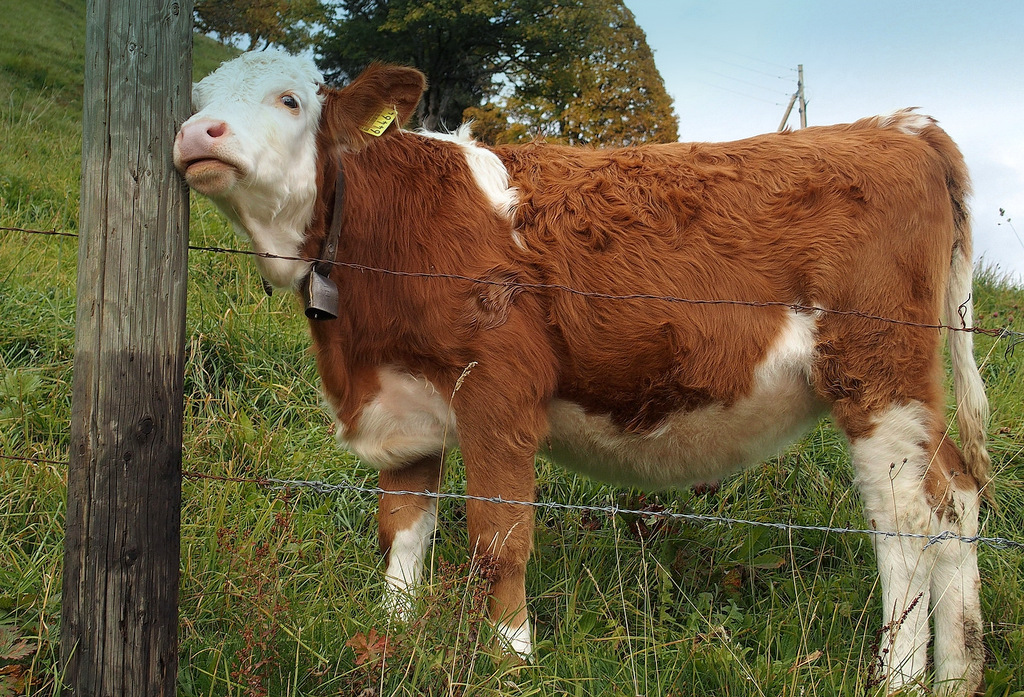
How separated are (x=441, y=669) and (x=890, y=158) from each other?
266cm

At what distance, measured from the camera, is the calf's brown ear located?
9.58 feet

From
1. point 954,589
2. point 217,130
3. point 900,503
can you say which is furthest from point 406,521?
point 954,589

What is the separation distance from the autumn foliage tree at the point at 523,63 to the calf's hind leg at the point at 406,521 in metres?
8.07

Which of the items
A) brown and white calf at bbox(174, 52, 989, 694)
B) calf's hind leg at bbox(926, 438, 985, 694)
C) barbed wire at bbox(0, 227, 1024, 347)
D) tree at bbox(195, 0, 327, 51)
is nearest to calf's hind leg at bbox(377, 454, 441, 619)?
brown and white calf at bbox(174, 52, 989, 694)

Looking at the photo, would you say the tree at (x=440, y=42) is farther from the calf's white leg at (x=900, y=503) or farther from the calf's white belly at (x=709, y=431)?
the calf's white leg at (x=900, y=503)

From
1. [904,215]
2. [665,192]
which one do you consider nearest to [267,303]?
[665,192]

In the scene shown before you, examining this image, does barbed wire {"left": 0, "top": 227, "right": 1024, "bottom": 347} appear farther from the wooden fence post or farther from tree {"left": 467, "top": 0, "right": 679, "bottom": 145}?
tree {"left": 467, "top": 0, "right": 679, "bottom": 145}

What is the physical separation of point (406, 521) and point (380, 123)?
1.55 meters

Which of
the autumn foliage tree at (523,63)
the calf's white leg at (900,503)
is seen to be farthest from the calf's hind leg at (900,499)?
the autumn foliage tree at (523,63)

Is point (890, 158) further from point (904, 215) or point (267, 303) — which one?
point (267, 303)

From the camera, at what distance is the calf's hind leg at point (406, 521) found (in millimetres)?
3215

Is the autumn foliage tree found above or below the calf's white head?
above

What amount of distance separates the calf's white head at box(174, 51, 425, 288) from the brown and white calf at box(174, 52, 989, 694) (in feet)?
0.04

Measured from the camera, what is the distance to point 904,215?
3.26 meters
